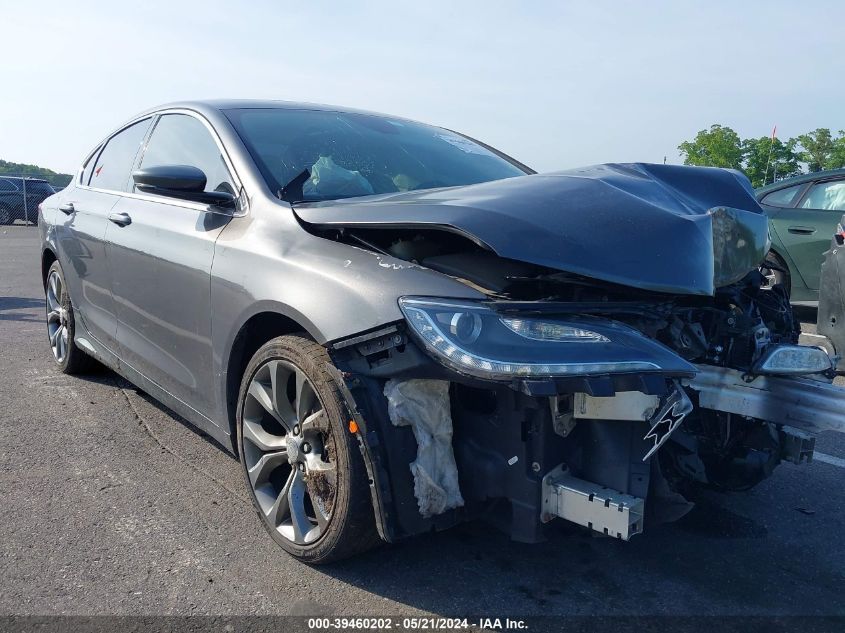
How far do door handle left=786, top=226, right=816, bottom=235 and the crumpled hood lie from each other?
15.8 feet

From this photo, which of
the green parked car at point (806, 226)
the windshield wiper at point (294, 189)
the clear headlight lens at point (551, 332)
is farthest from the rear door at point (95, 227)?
the green parked car at point (806, 226)

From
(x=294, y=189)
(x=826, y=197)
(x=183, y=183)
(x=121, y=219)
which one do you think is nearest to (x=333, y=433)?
(x=294, y=189)

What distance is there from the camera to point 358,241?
8.66 feet

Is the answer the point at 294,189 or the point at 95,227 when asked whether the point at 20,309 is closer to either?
the point at 95,227

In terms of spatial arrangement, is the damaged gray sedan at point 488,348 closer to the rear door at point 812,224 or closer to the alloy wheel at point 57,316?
the alloy wheel at point 57,316

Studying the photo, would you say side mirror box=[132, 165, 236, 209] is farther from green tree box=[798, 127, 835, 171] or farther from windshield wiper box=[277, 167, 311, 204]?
green tree box=[798, 127, 835, 171]

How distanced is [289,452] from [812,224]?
243 inches

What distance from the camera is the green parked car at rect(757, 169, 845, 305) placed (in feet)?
23.2

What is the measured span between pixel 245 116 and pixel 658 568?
2.62m

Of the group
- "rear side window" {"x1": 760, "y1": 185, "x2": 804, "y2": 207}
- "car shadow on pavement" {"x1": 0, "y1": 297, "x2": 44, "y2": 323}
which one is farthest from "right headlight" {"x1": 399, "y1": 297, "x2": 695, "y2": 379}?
"car shadow on pavement" {"x1": 0, "y1": 297, "x2": 44, "y2": 323}

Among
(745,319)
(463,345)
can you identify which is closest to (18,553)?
(463,345)

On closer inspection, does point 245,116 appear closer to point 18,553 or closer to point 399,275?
point 399,275

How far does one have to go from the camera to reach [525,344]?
7.09 feet

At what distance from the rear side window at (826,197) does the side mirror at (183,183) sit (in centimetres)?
615
